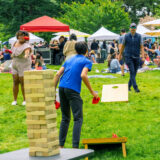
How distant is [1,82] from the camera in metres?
15.7

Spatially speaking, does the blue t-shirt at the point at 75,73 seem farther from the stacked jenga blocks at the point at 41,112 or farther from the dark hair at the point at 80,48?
the stacked jenga blocks at the point at 41,112

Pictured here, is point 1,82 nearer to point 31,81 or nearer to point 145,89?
point 145,89

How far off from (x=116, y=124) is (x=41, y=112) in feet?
12.2

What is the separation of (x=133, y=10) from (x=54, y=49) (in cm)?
4692

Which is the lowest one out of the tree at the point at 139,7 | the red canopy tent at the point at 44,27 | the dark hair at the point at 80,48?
the dark hair at the point at 80,48

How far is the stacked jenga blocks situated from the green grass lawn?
1.70 metres

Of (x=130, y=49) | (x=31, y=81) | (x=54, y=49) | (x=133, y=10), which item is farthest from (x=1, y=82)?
(x=133, y=10)

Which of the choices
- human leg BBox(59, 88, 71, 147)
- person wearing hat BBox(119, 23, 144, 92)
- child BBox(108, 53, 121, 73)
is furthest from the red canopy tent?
human leg BBox(59, 88, 71, 147)

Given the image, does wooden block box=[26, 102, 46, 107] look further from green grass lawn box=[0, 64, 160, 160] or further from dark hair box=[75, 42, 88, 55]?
green grass lawn box=[0, 64, 160, 160]

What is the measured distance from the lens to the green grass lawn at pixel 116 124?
6527 mm

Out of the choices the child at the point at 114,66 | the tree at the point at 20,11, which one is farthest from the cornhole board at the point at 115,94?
the tree at the point at 20,11

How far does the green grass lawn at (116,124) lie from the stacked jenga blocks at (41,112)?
170cm

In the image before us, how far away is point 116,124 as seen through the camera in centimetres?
816

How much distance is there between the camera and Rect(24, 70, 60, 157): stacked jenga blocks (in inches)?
182
